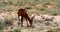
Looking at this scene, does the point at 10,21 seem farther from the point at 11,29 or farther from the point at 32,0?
the point at 32,0

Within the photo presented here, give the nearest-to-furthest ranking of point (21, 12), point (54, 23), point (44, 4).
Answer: point (21, 12) < point (54, 23) < point (44, 4)

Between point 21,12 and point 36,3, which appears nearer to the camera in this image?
point 21,12

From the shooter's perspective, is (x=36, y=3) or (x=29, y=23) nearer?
(x=29, y=23)

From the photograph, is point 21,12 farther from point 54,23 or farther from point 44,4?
point 44,4

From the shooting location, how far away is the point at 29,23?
2139 cm

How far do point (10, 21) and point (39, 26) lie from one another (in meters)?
2.38

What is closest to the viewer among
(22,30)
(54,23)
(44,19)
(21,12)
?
(22,30)

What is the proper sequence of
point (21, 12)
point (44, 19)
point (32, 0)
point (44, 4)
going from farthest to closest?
1. point (32, 0)
2. point (44, 4)
3. point (44, 19)
4. point (21, 12)

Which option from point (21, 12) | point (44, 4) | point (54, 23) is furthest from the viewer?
point (44, 4)

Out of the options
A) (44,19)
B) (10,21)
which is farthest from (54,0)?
(10,21)

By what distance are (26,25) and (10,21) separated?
137 cm

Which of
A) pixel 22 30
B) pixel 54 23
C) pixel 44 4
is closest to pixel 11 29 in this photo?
pixel 22 30

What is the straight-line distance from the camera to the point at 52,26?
2162 cm

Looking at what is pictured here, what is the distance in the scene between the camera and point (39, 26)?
70.6ft
